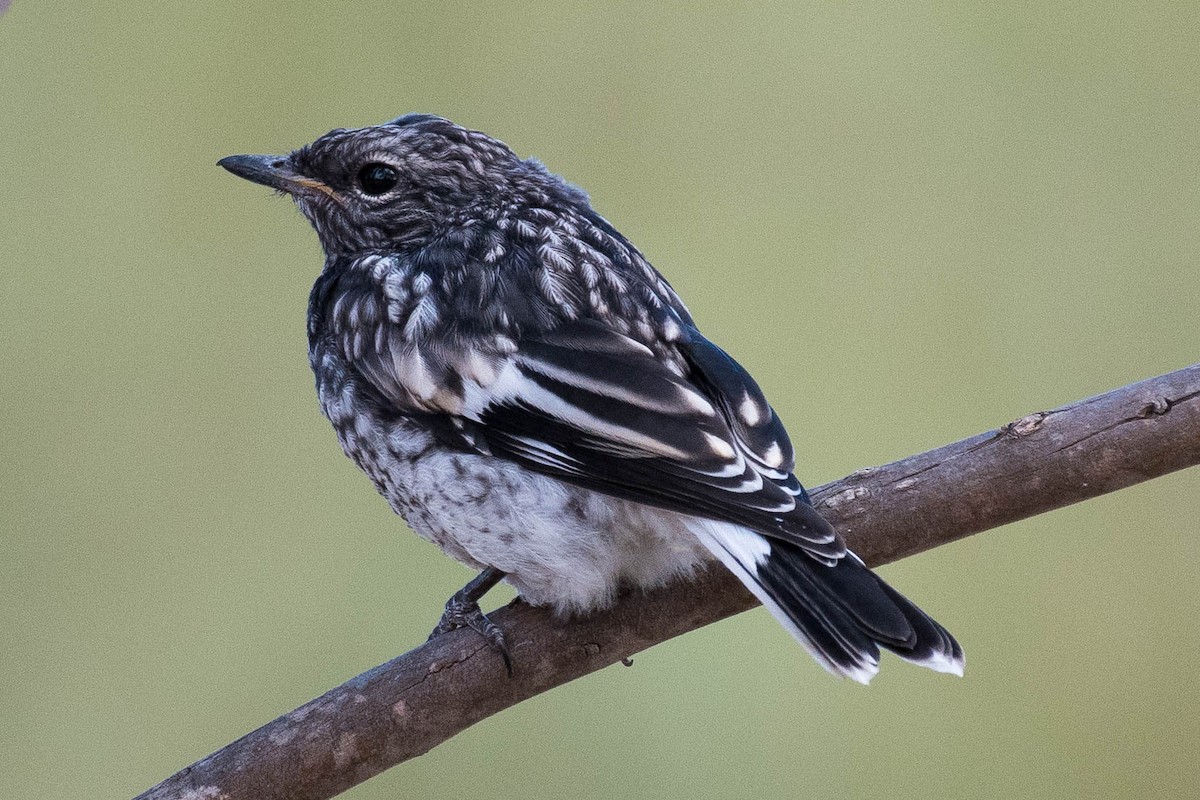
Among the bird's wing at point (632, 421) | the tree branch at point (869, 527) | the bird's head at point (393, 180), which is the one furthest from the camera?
the bird's head at point (393, 180)

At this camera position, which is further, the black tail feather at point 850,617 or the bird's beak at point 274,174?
the bird's beak at point 274,174

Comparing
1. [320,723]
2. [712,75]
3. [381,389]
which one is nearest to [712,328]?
[712,75]

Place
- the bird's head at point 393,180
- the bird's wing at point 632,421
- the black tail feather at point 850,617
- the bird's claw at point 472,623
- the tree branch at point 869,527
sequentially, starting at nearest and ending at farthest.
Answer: the black tail feather at point 850,617 → the bird's wing at point 632,421 → the tree branch at point 869,527 → the bird's claw at point 472,623 → the bird's head at point 393,180

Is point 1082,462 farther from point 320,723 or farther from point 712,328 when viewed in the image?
point 712,328

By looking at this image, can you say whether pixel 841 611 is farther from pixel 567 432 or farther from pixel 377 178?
pixel 377 178

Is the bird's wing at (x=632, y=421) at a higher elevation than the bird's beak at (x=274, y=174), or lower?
lower

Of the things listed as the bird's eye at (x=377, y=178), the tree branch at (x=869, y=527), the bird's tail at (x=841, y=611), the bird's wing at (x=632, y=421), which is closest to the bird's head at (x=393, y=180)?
the bird's eye at (x=377, y=178)

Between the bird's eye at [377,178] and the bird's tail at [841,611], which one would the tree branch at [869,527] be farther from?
the bird's eye at [377,178]

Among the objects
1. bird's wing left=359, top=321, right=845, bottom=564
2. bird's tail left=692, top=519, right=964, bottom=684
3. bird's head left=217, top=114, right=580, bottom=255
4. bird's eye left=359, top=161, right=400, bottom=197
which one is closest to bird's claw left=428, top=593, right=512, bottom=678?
bird's wing left=359, top=321, right=845, bottom=564
